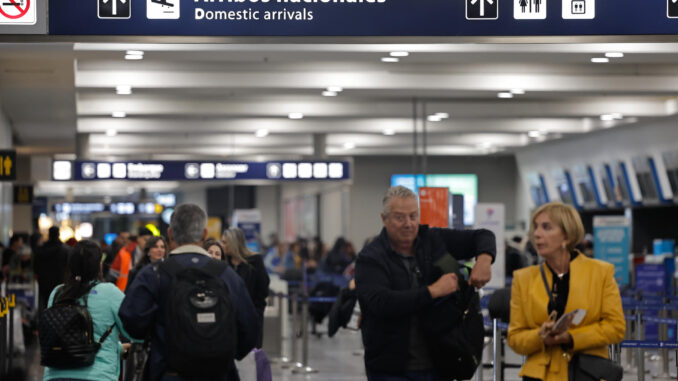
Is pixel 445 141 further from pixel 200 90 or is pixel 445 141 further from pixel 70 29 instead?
pixel 70 29

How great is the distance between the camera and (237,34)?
25.3 ft

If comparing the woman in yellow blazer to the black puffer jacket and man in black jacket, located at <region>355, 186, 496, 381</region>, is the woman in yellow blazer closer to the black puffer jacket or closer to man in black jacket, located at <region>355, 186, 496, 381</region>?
man in black jacket, located at <region>355, 186, 496, 381</region>

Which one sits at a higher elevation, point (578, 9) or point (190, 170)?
point (578, 9)

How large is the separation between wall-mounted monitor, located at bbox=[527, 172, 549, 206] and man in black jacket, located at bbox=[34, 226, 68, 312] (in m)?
18.3

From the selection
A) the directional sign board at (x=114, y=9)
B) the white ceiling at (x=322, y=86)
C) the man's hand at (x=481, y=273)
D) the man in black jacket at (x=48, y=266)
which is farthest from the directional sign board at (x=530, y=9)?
the man in black jacket at (x=48, y=266)

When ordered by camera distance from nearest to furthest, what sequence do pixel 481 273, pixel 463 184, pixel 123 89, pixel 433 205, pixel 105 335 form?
pixel 481 273 → pixel 105 335 → pixel 433 205 → pixel 123 89 → pixel 463 184

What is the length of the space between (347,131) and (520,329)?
63.3 feet

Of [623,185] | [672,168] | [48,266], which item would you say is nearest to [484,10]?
[48,266]

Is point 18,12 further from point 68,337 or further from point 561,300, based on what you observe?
point 561,300

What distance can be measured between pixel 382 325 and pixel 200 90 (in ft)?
42.9

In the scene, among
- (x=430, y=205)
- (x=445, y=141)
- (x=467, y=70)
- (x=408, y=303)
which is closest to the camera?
(x=408, y=303)

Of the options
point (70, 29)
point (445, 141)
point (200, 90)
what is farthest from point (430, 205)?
Answer: point (445, 141)

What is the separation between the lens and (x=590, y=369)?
15.6 feet

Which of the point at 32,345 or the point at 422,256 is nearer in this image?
the point at 422,256
